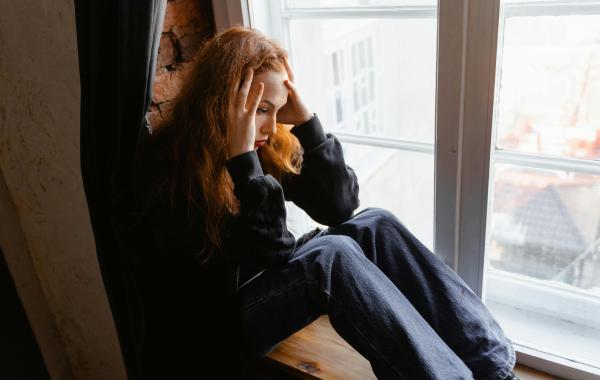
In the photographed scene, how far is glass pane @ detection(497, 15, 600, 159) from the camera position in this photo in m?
1.17

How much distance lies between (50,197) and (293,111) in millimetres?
691

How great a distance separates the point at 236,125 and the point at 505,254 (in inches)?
30.5

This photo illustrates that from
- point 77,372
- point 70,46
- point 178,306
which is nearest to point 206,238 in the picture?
point 178,306

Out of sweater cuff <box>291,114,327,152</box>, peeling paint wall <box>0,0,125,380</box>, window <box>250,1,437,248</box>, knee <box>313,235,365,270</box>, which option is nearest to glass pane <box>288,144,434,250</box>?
window <box>250,1,437,248</box>

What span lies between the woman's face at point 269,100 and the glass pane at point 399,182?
1.33ft

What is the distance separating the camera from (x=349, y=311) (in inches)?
44.1

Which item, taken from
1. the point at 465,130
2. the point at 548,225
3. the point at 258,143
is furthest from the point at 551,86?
the point at 258,143

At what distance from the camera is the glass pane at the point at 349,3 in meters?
1.30

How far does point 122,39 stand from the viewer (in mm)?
1044

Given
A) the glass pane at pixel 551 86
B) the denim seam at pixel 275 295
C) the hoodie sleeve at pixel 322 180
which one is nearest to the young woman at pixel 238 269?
the denim seam at pixel 275 295

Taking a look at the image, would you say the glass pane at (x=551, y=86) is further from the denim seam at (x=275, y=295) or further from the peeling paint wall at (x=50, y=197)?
the peeling paint wall at (x=50, y=197)

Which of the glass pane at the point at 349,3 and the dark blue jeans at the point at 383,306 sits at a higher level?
the glass pane at the point at 349,3

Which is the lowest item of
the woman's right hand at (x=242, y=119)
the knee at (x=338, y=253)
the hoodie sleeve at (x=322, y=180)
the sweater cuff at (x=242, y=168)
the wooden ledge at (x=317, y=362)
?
the wooden ledge at (x=317, y=362)

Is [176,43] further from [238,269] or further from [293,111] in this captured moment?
[238,269]
